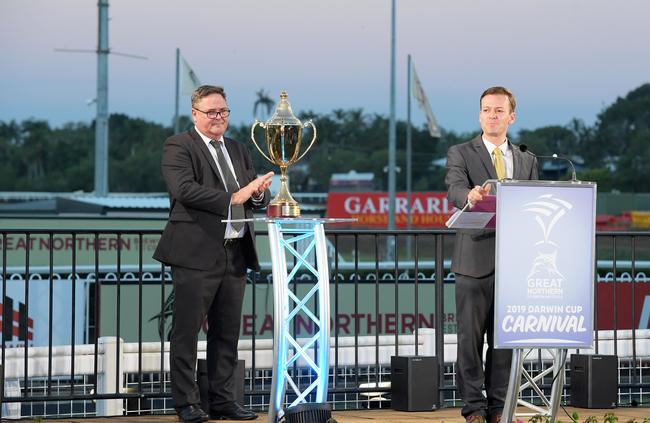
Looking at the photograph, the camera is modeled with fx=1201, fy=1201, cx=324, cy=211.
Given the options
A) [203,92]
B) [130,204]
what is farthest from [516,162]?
[130,204]

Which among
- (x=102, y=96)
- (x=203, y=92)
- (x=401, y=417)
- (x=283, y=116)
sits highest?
(x=102, y=96)

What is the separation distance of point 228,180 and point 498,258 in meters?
1.81

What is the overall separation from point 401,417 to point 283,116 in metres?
2.33

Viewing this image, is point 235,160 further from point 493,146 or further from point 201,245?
point 493,146

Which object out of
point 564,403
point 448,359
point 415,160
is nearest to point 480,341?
point 564,403

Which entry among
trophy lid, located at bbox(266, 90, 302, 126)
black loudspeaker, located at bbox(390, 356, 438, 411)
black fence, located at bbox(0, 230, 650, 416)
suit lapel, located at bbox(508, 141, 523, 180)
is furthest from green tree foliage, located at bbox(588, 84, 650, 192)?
trophy lid, located at bbox(266, 90, 302, 126)

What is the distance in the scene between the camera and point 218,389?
6.75 m

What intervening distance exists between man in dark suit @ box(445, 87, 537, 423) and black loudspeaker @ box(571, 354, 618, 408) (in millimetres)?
1628

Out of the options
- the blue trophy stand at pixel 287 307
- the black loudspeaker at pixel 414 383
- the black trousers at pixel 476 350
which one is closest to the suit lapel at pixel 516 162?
the black trousers at pixel 476 350

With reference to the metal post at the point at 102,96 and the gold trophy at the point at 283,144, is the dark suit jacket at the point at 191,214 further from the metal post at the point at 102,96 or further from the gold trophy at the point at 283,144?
the metal post at the point at 102,96

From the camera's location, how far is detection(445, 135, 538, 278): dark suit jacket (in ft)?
20.7

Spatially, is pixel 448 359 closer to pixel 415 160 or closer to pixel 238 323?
pixel 238 323

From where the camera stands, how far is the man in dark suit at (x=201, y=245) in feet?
21.4

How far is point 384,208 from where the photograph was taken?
4691 centimetres
